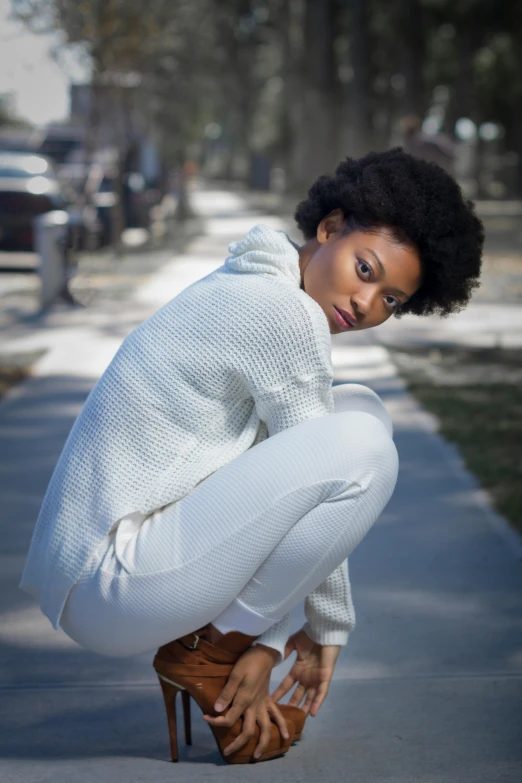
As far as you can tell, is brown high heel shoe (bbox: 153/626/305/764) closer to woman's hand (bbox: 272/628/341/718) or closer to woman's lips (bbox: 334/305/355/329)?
woman's hand (bbox: 272/628/341/718)

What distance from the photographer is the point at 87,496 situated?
8.49ft

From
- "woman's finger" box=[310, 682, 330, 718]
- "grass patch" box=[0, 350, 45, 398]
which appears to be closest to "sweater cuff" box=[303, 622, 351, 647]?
"woman's finger" box=[310, 682, 330, 718]

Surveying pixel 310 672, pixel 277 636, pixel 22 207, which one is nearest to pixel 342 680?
pixel 310 672

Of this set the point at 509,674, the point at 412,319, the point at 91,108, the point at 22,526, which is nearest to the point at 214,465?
the point at 509,674

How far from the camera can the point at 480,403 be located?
7195mm

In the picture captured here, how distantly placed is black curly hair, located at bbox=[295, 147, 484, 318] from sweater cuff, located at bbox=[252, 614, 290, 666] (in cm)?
83

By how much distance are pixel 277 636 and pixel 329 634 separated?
0.21 m

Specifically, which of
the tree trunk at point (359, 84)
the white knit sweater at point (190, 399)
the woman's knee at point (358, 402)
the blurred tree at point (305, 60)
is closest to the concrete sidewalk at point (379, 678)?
the white knit sweater at point (190, 399)

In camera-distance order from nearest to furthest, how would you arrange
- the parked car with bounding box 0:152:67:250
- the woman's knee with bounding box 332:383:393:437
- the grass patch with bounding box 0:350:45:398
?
the woman's knee with bounding box 332:383:393:437
the grass patch with bounding box 0:350:45:398
the parked car with bounding box 0:152:67:250

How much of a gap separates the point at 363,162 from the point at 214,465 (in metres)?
0.84

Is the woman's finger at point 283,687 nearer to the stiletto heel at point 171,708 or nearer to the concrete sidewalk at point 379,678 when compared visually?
the concrete sidewalk at point 379,678

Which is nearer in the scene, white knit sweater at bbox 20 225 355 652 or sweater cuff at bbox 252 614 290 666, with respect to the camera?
white knit sweater at bbox 20 225 355 652

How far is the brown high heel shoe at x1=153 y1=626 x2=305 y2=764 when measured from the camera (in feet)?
8.59

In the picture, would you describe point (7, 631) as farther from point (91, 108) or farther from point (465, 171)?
point (465, 171)
